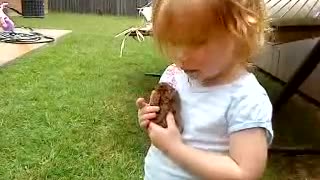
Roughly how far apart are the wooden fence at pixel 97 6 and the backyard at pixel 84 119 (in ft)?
7.90

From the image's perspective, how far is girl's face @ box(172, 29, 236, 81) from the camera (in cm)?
73

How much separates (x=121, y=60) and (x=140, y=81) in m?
0.52

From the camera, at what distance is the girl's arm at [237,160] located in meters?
0.72

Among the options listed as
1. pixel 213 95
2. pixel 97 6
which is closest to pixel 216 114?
pixel 213 95

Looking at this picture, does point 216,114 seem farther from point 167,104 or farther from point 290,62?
point 290,62

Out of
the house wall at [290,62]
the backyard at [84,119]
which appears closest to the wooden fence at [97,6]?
the backyard at [84,119]

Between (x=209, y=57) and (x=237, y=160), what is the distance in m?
0.13

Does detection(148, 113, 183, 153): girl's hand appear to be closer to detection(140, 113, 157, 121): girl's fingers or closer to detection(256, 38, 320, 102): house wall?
detection(140, 113, 157, 121): girl's fingers

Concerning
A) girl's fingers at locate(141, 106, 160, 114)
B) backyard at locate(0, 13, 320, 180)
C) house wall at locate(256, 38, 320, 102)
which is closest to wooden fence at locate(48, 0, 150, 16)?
backyard at locate(0, 13, 320, 180)

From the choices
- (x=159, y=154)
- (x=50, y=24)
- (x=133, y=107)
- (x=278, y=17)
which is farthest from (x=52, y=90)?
(x=50, y=24)

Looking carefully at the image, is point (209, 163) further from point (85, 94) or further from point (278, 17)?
point (85, 94)

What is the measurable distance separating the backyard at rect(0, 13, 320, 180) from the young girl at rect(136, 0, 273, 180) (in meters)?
0.65

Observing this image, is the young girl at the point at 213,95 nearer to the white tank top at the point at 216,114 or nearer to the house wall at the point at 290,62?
the white tank top at the point at 216,114

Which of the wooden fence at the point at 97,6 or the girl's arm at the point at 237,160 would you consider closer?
the girl's arm at the point at 237,160
